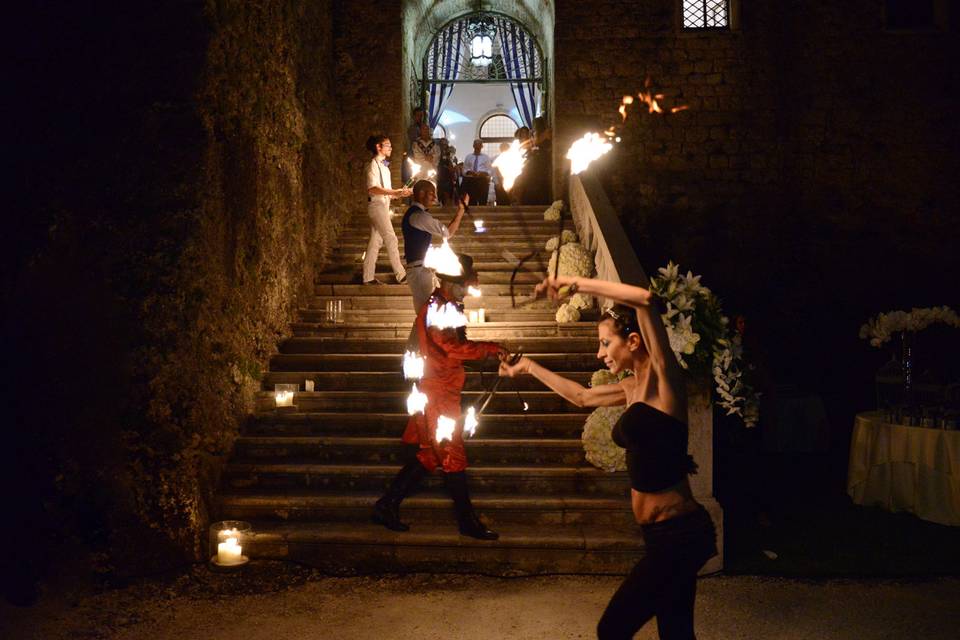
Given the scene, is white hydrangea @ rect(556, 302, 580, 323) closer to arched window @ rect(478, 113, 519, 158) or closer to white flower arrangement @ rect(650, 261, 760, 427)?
white flower arrangement @ rect(650, 261, 760, 427)

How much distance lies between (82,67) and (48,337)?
7.19ft

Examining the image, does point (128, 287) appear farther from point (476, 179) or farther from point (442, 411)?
point (476, 179)

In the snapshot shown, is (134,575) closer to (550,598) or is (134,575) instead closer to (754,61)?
(550,598)

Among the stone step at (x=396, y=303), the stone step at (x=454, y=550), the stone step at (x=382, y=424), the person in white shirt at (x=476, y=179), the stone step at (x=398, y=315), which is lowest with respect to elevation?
the stone step at (x=454, y=550)

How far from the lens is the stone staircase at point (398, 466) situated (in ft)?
18.5

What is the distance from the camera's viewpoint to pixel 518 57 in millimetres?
19562

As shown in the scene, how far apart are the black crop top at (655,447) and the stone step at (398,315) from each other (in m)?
5.94

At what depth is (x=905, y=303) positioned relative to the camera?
13.7 meters

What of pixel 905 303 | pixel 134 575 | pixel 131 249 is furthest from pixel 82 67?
pixel 905 303

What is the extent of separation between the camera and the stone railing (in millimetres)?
5793

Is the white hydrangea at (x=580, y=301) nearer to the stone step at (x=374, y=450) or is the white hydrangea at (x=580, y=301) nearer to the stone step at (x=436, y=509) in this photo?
the stone step at (x=374, y=450)

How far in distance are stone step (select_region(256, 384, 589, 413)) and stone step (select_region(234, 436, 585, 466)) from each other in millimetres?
528

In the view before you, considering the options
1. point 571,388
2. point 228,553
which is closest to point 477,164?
point 228,553


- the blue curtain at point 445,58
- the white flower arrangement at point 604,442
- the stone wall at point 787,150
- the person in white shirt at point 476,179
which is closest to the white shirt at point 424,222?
the white flower arrangement at point 604,442
